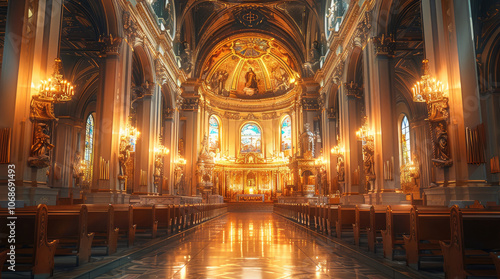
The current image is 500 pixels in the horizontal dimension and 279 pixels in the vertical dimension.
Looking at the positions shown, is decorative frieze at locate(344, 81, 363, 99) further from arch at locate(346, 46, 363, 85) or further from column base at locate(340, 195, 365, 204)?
column base at locate(340, 195, 365, 204)

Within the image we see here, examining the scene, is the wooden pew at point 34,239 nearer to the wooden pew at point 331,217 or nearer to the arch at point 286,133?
the wooden pew at point 331,217

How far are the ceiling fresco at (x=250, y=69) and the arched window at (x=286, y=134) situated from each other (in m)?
2.94

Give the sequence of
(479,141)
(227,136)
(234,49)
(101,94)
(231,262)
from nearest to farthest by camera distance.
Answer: (231,262)
(479,141)
(101,94)
(234,49)
(227,136)

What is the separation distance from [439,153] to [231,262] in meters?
5.84

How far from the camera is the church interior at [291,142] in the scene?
5.27 m

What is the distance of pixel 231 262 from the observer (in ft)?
19.9

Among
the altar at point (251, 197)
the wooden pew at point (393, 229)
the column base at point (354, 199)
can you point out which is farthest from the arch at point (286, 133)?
the wooden pew at point (393, 229)

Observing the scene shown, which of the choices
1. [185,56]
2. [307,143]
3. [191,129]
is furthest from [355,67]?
[191,129]

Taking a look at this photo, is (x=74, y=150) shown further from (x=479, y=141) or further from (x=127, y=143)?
(x=479, y=141)

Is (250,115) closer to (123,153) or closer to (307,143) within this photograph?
(307,143)

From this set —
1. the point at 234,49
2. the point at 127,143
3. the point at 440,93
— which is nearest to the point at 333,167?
the point at 127,143

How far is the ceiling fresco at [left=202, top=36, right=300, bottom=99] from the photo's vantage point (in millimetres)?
35250

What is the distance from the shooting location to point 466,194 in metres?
8.35

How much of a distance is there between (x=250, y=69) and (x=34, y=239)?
3641cm
